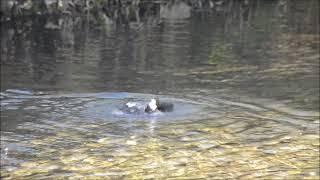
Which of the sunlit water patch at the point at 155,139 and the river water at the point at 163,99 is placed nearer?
the sunlit water patch at the point at 155,139

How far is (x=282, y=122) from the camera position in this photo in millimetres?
9031

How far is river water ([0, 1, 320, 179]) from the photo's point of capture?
23.8ft

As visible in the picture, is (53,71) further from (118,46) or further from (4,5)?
(4,5)

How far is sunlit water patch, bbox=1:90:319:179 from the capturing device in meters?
7.03

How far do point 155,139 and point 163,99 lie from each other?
2.32m

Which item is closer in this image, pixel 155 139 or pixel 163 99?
pixel 155 139

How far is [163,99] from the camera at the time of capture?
34.6 feet

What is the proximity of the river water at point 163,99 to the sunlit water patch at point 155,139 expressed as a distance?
1 cm

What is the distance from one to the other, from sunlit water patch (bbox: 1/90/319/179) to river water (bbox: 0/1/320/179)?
0.05ft

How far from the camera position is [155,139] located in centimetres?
828

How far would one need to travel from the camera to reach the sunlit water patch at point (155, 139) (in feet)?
23.1

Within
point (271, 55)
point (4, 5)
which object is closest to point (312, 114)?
point (271, 55)

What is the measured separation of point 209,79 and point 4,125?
4.57 meters

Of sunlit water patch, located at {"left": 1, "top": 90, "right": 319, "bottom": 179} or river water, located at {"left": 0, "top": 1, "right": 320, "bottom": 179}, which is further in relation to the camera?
river water, located at {"left": 0, "top": 1, "right": 320, "bottom": 179}
